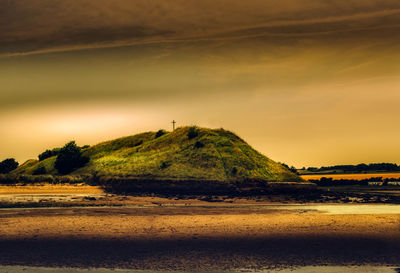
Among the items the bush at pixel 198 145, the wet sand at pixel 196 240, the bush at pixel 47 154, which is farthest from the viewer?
the bush at pixel 47 154

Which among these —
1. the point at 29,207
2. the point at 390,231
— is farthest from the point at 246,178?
the point at 390,231

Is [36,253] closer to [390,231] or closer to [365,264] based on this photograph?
[365,264]

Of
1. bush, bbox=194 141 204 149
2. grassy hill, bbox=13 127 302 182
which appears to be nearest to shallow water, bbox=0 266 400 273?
grassy hill, bbox=13 127 302 182

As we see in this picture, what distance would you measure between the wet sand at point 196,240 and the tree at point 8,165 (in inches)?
3543

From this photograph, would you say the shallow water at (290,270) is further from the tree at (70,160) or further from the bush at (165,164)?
the tree at (70,160)

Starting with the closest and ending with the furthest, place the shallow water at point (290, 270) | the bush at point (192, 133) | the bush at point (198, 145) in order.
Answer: the shallow water at point (290, 270), the bush at point (198, 145), the bush at point (192, 133)

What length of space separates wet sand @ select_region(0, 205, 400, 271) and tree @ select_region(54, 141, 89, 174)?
46.7 metres

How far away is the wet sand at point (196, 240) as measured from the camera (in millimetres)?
15469

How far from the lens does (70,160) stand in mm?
74438

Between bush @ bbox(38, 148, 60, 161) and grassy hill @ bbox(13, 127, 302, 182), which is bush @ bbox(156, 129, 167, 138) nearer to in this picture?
grassy hill @ bbox(13, 127, 302, 182)

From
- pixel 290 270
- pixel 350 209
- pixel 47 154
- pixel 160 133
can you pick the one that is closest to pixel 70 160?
pixel 160 133

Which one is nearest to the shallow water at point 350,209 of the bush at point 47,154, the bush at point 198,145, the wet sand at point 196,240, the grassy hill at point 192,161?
the wet sand at point 196,240

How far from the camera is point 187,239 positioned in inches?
771

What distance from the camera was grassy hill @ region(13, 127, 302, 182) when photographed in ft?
191
